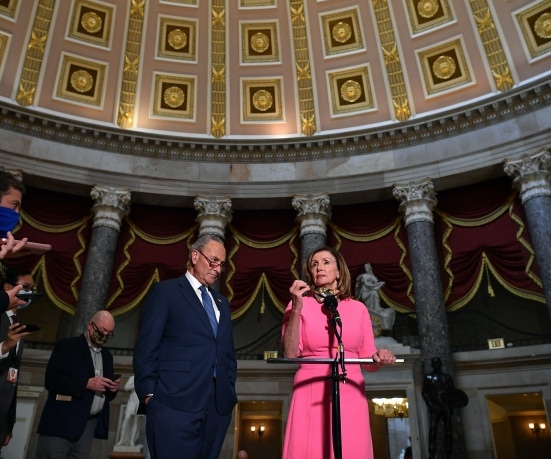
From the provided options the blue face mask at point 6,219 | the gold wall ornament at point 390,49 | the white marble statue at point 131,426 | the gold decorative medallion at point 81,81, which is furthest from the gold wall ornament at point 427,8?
the blue face mask at point 6,219

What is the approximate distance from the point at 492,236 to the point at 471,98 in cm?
376

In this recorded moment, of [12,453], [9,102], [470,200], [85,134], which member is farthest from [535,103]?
[12,453]

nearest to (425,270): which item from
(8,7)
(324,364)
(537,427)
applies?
(537,427)

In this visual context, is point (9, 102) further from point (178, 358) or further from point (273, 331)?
point (178, 358)

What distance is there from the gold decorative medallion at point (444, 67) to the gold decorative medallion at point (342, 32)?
194 cm

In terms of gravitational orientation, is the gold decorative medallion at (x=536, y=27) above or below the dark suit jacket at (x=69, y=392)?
above

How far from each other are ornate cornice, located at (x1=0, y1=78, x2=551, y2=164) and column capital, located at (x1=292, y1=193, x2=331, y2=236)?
1313mm

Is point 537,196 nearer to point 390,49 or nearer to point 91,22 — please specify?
point 390,49

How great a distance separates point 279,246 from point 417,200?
3.88 meters

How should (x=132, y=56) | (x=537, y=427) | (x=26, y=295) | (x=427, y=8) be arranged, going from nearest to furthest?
(x=26, y=295) → (x=537, y=427) → (x=427, y=8) → (x=132, y=56)

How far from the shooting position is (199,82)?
611 inches

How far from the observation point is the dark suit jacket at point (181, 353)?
2.86 meters

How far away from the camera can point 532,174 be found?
37.8ft

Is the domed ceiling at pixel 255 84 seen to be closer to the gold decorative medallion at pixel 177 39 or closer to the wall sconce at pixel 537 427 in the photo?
the gold decorative medallion at pixel 177 39
